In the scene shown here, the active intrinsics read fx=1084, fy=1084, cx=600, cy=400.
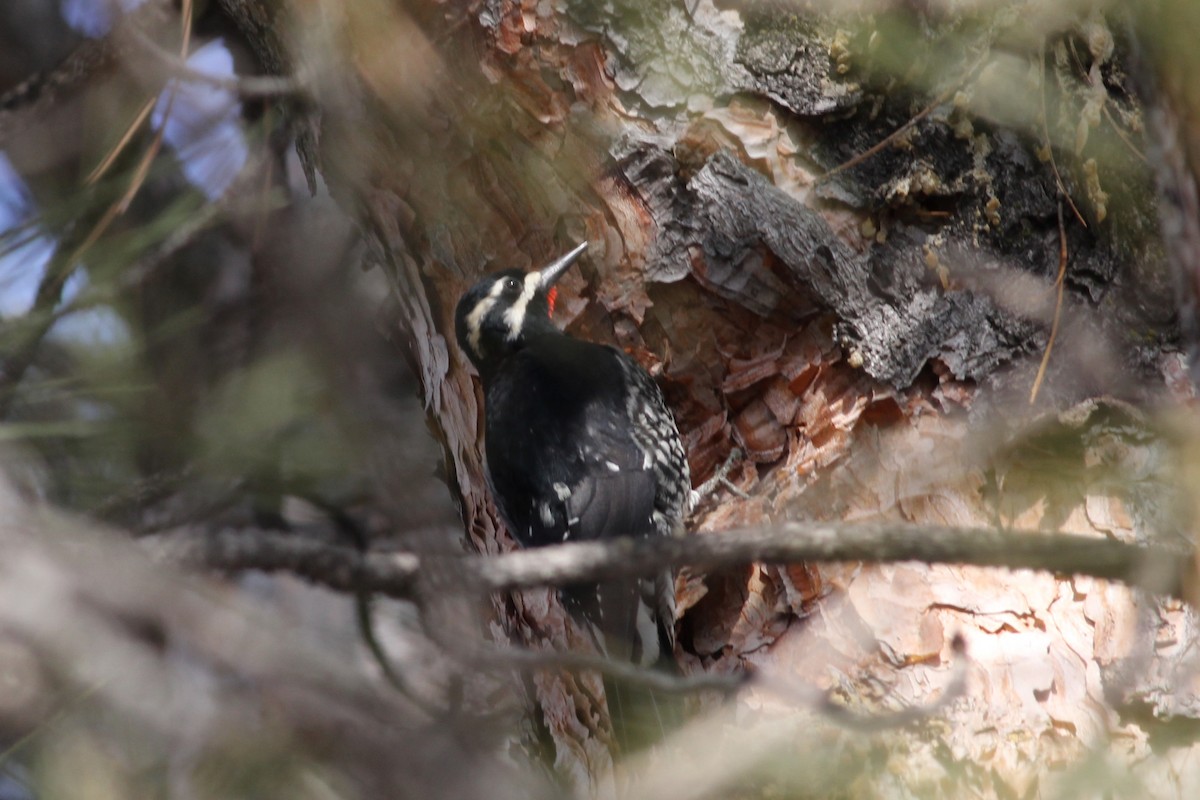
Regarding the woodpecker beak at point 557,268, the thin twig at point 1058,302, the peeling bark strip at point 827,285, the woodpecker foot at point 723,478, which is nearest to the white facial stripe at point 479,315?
the woodpecker beak at point 557,268

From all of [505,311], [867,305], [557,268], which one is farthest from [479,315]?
[867,305]

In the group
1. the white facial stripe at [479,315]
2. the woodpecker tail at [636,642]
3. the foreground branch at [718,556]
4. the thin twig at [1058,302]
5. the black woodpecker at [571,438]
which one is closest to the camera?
the foreground branch at [718,556]

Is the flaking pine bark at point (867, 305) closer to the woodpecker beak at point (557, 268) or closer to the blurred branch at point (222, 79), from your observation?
the woodpecker beak at point (557, 268)

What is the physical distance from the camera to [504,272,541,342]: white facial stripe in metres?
3.04

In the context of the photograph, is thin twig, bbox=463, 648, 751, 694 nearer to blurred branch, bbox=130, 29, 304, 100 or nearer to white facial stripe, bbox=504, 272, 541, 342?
white facial stripe, bbox=504, 272, 541, 342

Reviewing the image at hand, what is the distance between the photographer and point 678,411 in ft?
10.1

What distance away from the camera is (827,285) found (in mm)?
2523

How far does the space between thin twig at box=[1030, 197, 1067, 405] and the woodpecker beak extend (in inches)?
45.0

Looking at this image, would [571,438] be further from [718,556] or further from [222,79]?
[718,556]

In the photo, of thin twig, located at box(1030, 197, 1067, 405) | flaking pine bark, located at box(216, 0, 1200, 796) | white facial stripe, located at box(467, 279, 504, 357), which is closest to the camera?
flaking pine bark, located at box(216, 0, 1200, 796)

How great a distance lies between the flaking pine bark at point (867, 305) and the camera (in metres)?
2.14

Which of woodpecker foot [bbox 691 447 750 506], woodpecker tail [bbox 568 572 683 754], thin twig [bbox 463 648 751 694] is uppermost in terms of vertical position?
thin twig [bbox 463 648 751 694]

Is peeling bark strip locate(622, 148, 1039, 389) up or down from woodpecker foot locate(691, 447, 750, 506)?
up

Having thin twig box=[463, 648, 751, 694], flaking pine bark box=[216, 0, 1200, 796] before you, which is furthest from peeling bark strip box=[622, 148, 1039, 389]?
thin twig box=[463, 648, 751, 694]
